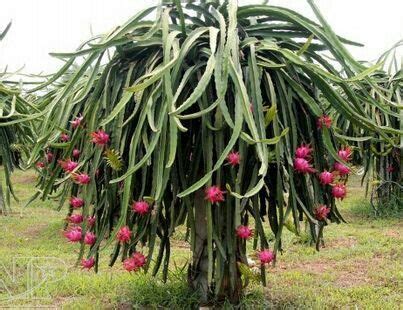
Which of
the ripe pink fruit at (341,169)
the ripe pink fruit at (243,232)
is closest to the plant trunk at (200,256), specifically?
→ the ripe pink fruit at (243,232)

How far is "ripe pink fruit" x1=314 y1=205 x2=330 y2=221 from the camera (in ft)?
9.26

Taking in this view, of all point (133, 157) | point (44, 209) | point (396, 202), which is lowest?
point (44, 209)

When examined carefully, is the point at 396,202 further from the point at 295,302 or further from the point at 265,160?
the point at 265,160

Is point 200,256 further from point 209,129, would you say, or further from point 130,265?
point 209,129

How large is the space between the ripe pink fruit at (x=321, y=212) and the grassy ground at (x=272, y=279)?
83 cm

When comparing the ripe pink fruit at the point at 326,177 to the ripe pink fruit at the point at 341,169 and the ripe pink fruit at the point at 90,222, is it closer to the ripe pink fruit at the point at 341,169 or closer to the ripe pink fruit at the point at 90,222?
the ripe pink fruit at the point at 341,169

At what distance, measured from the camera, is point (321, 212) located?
283 centimetres

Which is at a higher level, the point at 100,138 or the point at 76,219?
the point at 100,138

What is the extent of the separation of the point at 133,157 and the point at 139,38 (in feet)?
2.28

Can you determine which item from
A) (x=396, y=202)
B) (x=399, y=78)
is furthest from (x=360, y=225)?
(x=399, y=78)

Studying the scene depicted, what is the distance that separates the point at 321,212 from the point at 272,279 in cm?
187

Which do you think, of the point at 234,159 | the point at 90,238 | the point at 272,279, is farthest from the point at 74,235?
the point at 272,279

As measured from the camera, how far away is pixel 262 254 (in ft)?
8.80

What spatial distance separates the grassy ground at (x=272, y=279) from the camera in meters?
3.67
